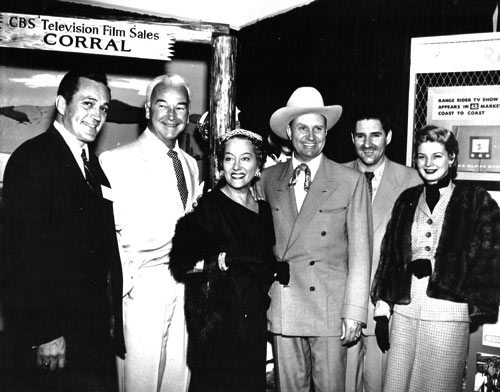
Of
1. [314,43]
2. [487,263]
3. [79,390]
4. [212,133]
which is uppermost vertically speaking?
[314,43]

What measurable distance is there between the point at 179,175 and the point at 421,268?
6.25 feet

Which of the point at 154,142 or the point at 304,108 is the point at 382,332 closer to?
the point at 304,108

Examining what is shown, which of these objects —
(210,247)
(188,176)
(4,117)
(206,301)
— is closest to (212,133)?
(188,176)

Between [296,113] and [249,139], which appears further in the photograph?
[296,113]

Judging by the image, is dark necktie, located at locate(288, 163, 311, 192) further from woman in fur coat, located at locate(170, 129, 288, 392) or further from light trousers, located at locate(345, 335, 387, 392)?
light trousers, located at locate(345, 335, 387, 392)

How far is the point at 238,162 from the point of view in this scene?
3311 mm

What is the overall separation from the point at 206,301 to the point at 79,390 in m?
0.99

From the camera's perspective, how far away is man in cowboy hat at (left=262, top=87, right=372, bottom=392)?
3250 millimetres

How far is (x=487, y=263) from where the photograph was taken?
310 cm

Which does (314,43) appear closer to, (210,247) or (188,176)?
(188,176)

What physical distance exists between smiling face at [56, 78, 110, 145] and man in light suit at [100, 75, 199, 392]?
42 centimetres

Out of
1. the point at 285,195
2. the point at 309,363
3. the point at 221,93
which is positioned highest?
the point at 221,93

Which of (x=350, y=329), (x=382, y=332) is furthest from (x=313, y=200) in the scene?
(x=382, y=332)

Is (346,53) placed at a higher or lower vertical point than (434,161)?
higher
